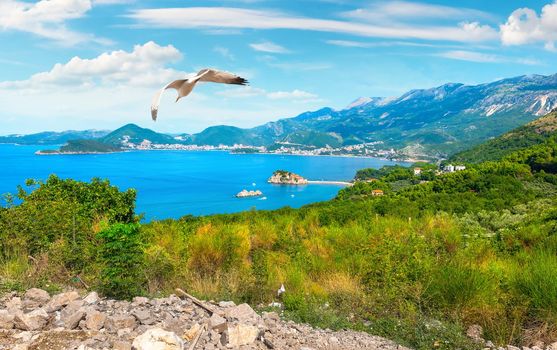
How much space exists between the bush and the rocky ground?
0.37 meters

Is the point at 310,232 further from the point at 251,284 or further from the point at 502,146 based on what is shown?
the point at 502,146

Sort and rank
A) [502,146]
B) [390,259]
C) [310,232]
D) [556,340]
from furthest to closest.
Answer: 1. [502,146]
2. [310,232]
3. [390,259]
4. [556,340]

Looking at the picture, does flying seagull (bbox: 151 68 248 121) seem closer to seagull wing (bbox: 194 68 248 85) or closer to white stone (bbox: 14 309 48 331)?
seagull wing (bbox: 194 68 248 85)

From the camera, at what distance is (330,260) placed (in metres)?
7.32

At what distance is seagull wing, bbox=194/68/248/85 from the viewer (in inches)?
157

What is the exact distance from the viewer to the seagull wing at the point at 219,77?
13.1ft

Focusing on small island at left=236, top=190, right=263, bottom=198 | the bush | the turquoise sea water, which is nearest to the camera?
the bush

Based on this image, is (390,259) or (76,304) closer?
(76,304)

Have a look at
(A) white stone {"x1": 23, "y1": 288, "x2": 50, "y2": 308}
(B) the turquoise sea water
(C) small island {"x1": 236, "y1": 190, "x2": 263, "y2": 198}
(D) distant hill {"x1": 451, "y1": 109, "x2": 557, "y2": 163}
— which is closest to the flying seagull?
(A) white stone {"x1": 23, "y1": 288, "x2": 50, "y2": 308}

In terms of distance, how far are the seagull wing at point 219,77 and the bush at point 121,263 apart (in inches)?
98.9

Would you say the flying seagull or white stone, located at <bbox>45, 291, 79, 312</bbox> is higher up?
the flying seagull

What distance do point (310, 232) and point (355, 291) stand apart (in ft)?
17.5

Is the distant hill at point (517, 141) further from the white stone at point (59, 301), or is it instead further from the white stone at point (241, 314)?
the white stone at point (59, 301)

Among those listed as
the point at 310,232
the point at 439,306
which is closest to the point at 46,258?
the point at 439,306
